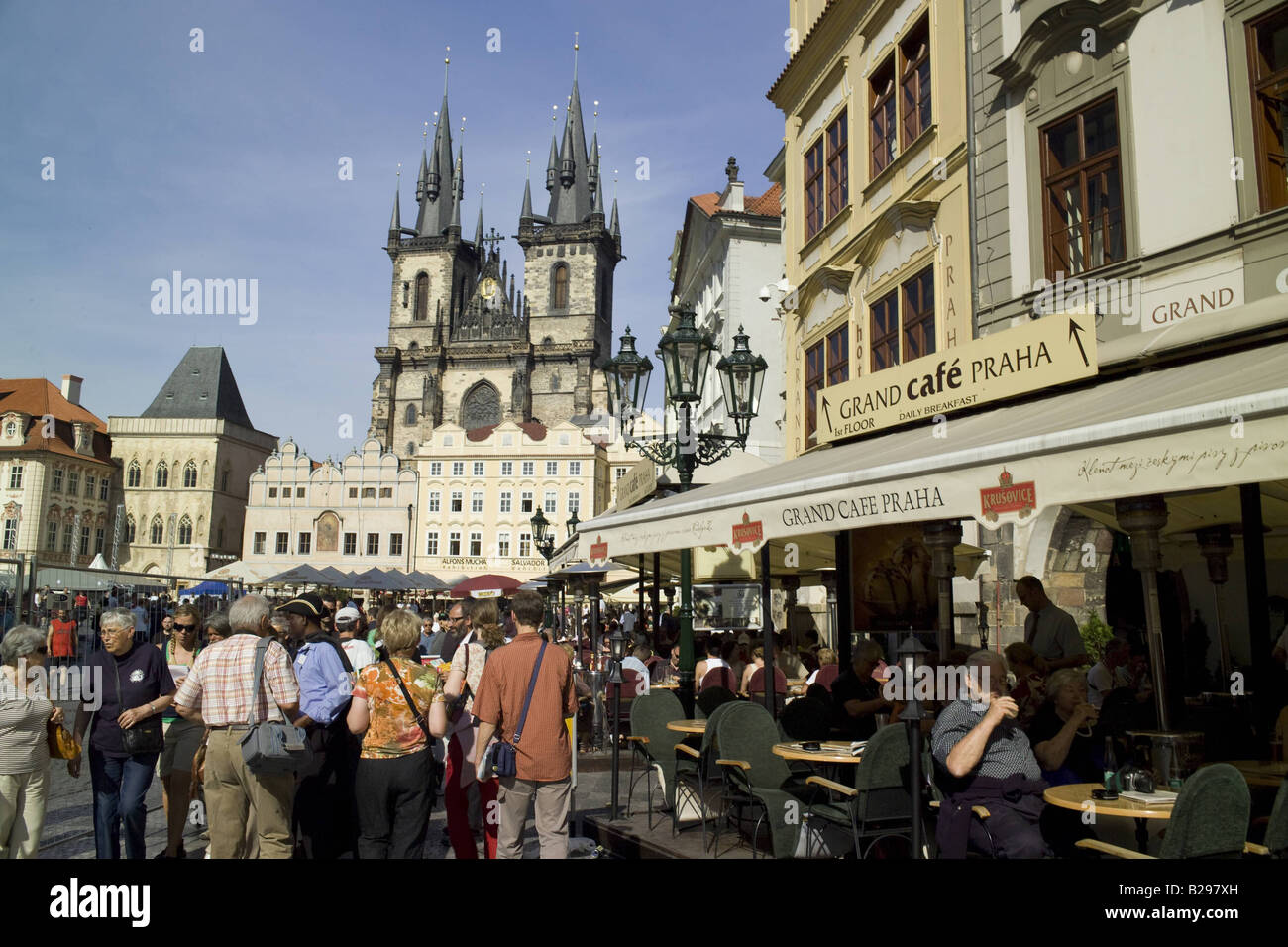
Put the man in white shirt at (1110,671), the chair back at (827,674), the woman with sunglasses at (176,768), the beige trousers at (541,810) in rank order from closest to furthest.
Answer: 1. the beige trousers at (541,810)
2. the woman with sunglasses at (176,768)
3. the man in white shirt at (1110,671)
4. the chair back at (827,674)

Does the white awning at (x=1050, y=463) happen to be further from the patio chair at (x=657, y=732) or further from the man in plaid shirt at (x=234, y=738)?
the man in plaid shirt at (x=234, y=738)

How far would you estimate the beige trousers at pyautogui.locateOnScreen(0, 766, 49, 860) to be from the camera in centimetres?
526

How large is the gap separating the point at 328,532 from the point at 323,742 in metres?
61.1

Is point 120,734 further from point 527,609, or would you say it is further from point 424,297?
point 424,297

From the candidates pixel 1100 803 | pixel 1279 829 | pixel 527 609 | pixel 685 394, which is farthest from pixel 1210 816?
pixel 685 394

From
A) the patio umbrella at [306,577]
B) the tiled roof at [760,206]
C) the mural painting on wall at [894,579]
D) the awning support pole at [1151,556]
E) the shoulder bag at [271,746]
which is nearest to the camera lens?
the awning support pole at [1151,556]

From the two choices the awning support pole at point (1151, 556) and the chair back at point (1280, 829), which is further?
the awning support pole at point (1151, 556)

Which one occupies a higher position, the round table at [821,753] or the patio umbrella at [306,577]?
the patio umbrella at [306,577]

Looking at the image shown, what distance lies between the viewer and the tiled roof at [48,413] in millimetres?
63750

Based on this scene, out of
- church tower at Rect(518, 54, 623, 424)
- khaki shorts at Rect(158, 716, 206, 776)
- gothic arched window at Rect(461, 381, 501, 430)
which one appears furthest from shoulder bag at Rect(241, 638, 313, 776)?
gothic arched window at Rect(461, 381, 501, 430)

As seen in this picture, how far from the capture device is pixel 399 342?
275 ft

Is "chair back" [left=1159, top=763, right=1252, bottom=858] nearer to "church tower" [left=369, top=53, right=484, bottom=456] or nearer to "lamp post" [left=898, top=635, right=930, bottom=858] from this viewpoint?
"lamp post" [left=898, top=635, right=930, bottom=858]

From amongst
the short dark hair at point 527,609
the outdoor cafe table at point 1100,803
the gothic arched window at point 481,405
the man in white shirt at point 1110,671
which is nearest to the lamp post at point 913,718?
the outdoor cafe table at point 1100,803
